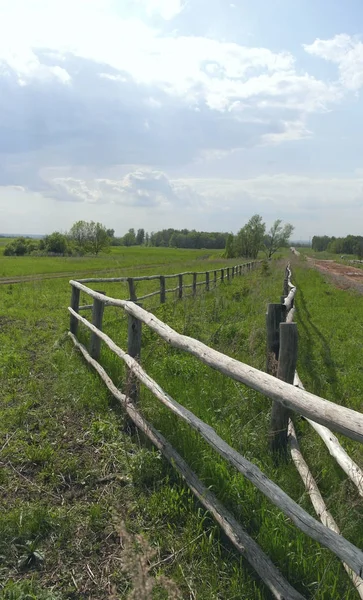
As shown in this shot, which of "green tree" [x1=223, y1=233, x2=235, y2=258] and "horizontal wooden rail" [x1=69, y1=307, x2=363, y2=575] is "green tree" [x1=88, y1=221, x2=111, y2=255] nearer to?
"green tree" [x1=223, y1=233, x2=235, y2=258]

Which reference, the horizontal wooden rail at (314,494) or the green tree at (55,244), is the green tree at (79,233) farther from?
the horizontal wooden rail at (314,494)

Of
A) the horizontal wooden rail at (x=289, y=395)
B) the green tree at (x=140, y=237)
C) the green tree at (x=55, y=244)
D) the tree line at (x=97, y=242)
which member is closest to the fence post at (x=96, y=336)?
the horizontal wooden rail at (x=289, y=395)

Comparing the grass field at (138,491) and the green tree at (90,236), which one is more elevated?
the green tree at (90,236)

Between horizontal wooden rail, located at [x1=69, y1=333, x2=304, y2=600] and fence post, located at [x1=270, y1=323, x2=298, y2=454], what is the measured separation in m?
0.93

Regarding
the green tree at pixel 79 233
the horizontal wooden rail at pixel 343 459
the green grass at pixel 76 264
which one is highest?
the green tree at pixel 79 233

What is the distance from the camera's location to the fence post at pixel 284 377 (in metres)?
3.52

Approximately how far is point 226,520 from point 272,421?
121 centimetres

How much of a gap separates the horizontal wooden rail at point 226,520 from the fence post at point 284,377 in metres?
0.93

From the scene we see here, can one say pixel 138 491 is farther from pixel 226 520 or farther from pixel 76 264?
pixel 76 264

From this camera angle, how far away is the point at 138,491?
319cm

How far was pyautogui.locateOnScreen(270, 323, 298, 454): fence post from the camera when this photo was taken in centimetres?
352

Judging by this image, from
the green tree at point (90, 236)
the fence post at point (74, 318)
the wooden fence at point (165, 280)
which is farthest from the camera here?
the green tree at point (90, 236)

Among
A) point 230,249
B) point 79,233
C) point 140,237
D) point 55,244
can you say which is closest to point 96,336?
point 230,249

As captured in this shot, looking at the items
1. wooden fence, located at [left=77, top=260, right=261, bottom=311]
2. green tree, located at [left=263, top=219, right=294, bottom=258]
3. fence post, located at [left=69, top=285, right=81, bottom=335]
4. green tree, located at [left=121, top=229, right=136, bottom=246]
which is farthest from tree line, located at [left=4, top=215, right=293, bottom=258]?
green tree, located at [left=121, top=229, right=136, bottom=246]
